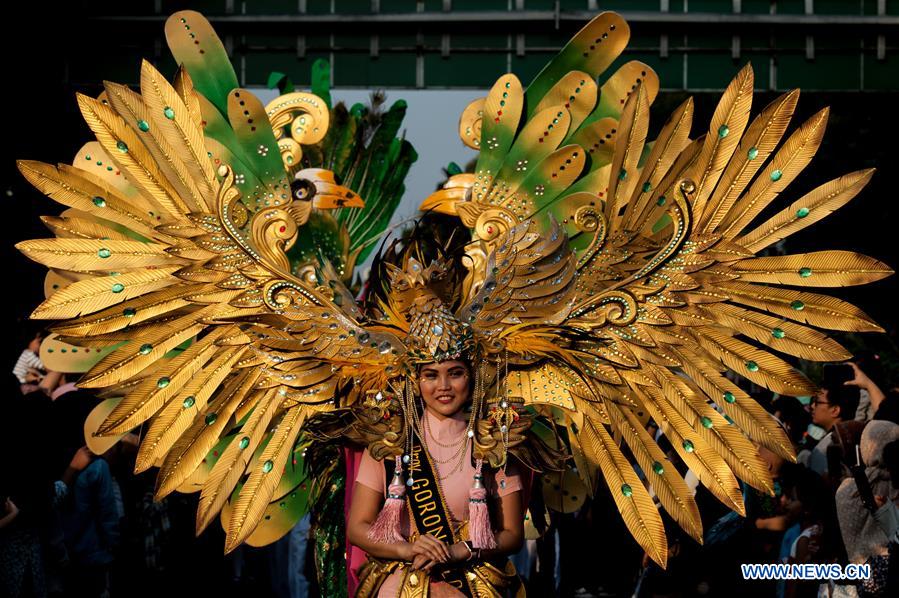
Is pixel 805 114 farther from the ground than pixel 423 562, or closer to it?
farther from the ground

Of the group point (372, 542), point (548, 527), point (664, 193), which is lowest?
point (548, 527)

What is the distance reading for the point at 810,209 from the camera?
6746 mm

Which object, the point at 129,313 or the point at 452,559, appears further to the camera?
the point at 129,313

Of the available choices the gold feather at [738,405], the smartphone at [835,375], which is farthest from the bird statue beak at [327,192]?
the smartphone at [835,375]

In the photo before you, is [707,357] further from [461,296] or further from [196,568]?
[196,568]

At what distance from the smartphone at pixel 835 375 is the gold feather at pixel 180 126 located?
4275 mm

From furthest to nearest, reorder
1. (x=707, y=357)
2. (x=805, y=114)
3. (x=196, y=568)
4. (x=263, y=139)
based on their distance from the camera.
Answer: (x=805, y=114)
(x=196, y=568)
(x=263, y=139)
(x=707, y=357)

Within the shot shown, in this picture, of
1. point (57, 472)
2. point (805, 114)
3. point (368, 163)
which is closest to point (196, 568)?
point (57, 472)

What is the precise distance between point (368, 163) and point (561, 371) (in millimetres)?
2248

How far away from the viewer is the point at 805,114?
64.1ft

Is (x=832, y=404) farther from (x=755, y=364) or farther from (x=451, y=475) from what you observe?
(x=451, y=475)

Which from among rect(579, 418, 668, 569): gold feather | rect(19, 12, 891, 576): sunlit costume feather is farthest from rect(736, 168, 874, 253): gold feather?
rect(579, 418, 668, 569): gold feather

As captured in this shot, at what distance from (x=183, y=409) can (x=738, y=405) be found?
2.70 metres

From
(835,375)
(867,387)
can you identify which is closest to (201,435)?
(835,375)
